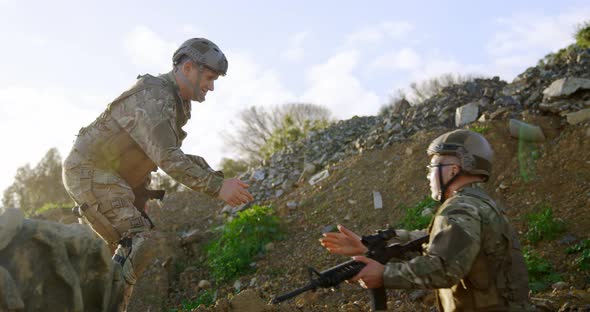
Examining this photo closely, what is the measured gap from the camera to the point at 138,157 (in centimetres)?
500

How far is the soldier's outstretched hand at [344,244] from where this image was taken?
368 cm

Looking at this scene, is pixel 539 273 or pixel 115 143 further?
pixel 539 273

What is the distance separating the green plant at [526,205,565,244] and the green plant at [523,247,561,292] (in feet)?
1.26

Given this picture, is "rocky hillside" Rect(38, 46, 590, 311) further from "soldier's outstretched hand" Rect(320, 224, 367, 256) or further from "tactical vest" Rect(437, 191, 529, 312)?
"tactical vest" Rect(437, 191, 529, 312)

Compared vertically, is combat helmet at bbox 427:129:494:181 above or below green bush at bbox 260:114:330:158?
below

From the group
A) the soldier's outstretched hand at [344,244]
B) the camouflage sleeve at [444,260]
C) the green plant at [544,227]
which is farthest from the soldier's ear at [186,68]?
the green plant at [544,227]

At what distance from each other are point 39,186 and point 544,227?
16607 millimetres

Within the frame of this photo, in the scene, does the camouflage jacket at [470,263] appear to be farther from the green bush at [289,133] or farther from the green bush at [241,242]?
Result: the green bush at [289,133]

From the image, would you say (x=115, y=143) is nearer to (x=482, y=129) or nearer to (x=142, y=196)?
(x=142, y=196)

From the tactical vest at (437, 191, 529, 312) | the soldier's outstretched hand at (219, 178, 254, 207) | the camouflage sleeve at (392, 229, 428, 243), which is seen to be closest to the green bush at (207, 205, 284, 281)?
the soldier's outstretched hand at (219, 178, 254, 207)

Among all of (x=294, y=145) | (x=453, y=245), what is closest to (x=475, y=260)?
(x=453, y=245)

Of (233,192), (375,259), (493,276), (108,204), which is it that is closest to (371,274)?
(375,259)

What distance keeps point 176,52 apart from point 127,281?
1.91 meters

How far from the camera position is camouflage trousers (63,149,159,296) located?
4.75 m
